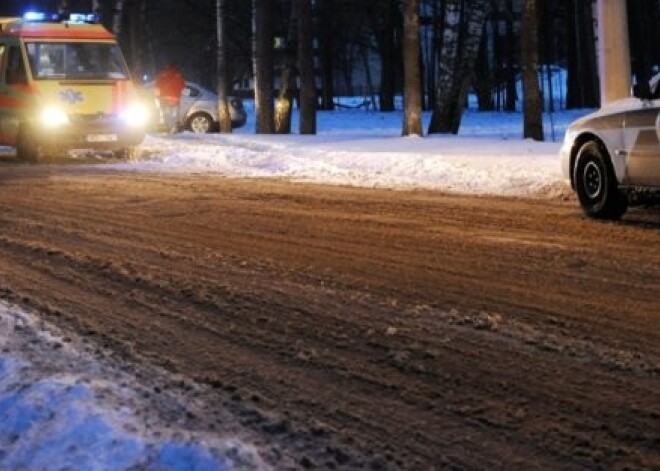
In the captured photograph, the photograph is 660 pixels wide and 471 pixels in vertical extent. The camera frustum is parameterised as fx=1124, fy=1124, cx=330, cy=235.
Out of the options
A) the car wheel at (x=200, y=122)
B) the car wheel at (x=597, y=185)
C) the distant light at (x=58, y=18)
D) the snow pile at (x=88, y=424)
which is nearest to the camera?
the snow pile at (x=88, y=424)

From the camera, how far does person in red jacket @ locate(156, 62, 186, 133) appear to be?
29281 millimetres

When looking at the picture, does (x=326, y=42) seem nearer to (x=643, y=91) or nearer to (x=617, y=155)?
(x=617, y=155)

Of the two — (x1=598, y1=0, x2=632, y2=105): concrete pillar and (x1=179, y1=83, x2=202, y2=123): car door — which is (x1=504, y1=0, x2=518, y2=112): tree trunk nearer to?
(x1=179, y1=83, x2=202, y2=123): car door

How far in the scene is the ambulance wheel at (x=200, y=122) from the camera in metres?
31.8

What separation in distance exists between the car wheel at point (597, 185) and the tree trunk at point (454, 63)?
12780mm

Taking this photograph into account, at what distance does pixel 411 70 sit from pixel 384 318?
15722 millimetres

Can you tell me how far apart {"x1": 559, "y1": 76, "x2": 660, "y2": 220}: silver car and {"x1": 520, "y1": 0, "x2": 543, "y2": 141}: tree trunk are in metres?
9.72

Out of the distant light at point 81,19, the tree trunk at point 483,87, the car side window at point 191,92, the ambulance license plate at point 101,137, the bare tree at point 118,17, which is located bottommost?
the ambulance license plate at point 101,137

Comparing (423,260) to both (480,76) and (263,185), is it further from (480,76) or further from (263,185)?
(480,76)

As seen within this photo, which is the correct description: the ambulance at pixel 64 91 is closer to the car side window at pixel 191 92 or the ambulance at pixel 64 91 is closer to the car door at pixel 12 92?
the car door at pixel 12 92

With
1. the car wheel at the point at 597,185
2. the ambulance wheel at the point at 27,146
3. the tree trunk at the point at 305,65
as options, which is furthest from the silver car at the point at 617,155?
the tree trunk at the point at 305,65

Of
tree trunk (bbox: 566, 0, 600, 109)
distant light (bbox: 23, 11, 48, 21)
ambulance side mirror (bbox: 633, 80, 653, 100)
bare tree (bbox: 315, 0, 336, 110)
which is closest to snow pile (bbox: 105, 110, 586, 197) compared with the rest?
distant light (bbox: 23, 11, 48, 21)

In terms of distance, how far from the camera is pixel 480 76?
178 ft

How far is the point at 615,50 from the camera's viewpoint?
571 inches
